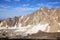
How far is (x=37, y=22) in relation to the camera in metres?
7.84

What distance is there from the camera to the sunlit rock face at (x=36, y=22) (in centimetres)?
774

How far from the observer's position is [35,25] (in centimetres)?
782

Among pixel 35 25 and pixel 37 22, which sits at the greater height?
pixel 37 22

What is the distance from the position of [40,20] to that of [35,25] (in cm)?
28

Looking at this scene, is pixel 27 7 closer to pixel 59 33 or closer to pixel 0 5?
pixel 0 5

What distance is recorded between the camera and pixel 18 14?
7.96m

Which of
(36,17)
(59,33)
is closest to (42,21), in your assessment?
(36,17)

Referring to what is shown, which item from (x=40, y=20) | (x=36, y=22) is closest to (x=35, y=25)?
(x=36, y=22)

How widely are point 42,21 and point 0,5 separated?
1.81 meters

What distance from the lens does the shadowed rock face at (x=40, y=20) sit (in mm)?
7734

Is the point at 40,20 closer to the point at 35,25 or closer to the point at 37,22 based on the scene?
the point at 37,22

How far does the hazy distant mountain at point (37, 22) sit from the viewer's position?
7742 mm

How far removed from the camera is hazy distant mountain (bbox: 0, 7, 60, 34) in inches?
305

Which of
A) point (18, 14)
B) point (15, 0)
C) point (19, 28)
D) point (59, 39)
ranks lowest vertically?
point (59, 39)
